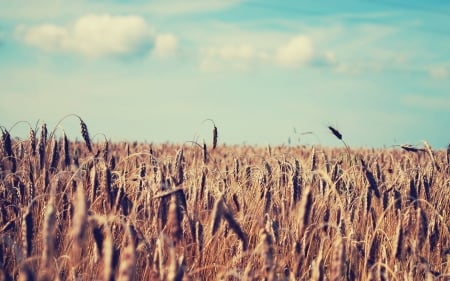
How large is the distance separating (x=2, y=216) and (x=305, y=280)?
1881mm

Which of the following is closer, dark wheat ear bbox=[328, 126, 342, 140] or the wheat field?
the wheat field

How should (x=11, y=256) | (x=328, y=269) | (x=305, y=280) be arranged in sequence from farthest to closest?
(x=328, y=269)
(x=11, y=256)
(x=305, y=280)

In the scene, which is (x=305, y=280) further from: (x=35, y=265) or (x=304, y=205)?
(x=35, y=265)

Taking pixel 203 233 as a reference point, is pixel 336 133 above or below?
above

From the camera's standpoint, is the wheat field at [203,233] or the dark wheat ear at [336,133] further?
the dark wheat ear at [336,133]

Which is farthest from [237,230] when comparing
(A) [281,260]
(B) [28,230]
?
(A) [281,260]

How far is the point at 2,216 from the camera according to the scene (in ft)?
11.1

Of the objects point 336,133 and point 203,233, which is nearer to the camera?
point 203,233

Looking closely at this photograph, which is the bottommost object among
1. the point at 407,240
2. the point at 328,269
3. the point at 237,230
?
the point at 328,269

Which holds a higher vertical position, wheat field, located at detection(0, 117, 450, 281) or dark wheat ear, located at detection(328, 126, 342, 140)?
dark wheat ear, located at detection(328, 126, 342, 140)

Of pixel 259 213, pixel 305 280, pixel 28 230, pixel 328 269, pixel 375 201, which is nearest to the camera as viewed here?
pixel 28 230

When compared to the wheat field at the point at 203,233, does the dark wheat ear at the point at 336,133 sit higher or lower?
higher

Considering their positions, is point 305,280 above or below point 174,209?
below

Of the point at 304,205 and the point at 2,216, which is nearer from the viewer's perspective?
the point at 304,205
